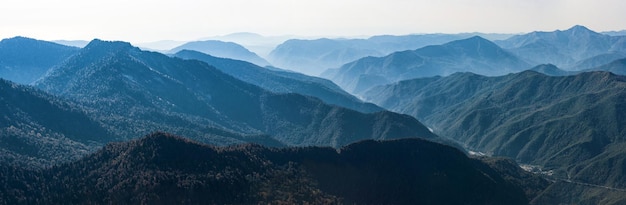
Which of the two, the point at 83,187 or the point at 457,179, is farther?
the point at 457,179

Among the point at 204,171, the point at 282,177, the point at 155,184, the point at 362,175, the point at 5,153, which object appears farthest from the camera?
the point at 5,153

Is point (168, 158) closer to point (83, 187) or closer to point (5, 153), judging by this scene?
point (83, 187)

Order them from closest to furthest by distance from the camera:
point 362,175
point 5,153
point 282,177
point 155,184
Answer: point 155,184
point 282,177
point 362,175
point 5,153

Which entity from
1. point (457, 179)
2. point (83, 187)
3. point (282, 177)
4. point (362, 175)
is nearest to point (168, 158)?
point (83, 187)

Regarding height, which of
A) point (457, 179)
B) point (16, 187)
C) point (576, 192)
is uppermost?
point (16, 187)

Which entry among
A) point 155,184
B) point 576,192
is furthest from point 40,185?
point 576,192

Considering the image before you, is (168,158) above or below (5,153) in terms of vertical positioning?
above

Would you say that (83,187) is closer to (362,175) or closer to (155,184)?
(155,184)
